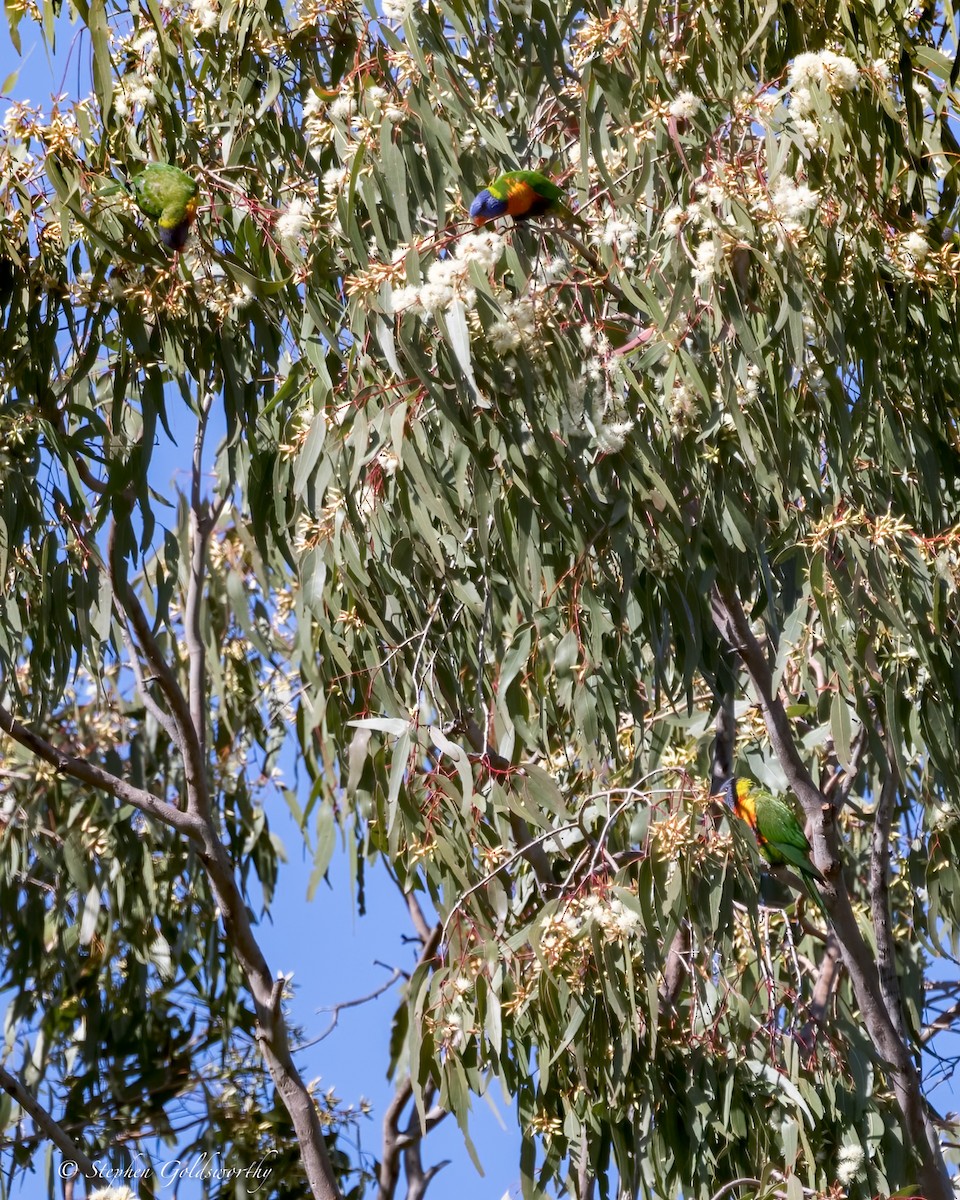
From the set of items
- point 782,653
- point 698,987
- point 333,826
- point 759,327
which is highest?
point 759,327

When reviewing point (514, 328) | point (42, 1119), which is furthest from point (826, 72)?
point (42, 1119)

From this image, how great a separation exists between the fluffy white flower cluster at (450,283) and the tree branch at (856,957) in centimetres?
65

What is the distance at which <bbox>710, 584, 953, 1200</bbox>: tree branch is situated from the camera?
2.11 m

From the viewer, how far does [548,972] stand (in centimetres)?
194

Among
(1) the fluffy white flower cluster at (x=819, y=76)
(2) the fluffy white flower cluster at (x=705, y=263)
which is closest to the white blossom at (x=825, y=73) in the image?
(1) the fluffy white flower cluster at (x=819, y=76)

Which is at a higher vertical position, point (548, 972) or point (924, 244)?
point (924, 244)

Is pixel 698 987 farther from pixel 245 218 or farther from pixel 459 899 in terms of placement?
pixel 245 218

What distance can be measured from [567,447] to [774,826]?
30.2 inches

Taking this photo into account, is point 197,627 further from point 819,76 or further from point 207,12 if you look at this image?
point 819,76

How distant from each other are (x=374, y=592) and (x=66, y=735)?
5.38ft

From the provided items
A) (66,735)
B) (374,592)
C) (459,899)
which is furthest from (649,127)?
(66,735)

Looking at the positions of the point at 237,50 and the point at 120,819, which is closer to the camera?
the point at 237,50

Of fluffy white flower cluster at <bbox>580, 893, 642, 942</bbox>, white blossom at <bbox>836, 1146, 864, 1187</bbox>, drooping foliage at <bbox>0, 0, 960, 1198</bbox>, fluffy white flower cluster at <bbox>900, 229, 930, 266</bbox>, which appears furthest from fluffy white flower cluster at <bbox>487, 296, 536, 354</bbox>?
white blossom at <bbox>836, 1146, 864, 1187</bbox>

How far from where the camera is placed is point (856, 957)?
83.6 inches
